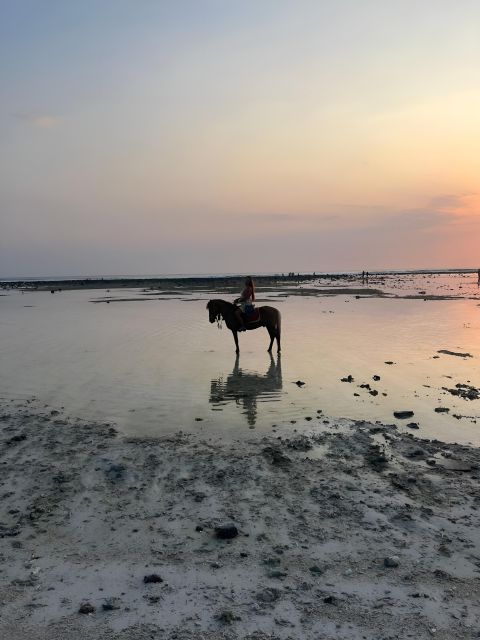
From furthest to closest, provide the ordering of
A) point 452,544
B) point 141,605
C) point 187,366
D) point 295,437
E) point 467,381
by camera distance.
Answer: point 187,366 < point 467,381 < point 295,437 < point 452,544 < point 141,605

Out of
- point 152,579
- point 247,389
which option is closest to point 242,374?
point 247,389

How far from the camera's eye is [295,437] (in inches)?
365

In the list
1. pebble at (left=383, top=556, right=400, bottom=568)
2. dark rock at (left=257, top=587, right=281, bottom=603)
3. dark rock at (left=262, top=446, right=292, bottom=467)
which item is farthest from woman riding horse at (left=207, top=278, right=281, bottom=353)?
dark rock at (left=257, top=587, right=281, bottom=603)

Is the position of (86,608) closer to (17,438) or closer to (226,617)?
(226,617)

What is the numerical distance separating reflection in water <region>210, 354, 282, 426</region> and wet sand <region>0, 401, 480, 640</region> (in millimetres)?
2470

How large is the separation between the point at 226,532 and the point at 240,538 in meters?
0.19

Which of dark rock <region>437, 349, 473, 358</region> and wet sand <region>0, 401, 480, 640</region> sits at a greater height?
dark rock <region>437, 349, 473, 358</region>

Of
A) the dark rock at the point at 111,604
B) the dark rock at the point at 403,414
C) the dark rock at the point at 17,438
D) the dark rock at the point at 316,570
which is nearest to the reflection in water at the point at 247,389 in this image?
the dark rock at the point at 403,414

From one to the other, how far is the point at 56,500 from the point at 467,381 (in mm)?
11218

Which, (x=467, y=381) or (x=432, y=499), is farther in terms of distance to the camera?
(x=467, y=381)

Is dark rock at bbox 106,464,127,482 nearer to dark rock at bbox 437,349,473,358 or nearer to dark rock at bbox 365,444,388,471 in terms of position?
dark rock at bbox 365,444,388,471

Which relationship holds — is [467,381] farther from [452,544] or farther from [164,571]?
[164,571]

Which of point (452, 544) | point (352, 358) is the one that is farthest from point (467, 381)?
point (452, 544)

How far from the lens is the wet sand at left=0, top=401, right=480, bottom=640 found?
14.5ft
